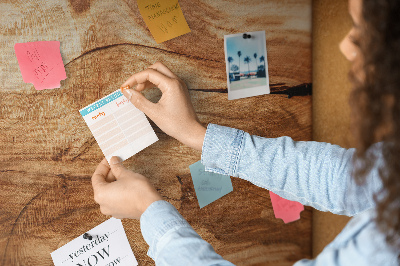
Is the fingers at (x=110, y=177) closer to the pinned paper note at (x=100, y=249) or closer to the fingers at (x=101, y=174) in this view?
the fingers at (x=101, y=174)

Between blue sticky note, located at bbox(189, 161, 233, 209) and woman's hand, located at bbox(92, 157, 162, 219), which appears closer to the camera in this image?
woman's hand, located at bbox(92, 157, 162, 219)

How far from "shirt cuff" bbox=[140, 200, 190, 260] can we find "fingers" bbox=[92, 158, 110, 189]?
6.9 inches

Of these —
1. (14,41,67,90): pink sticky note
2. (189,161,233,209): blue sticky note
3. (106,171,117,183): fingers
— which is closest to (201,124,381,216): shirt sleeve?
(189,161,233,209): blue sticky note

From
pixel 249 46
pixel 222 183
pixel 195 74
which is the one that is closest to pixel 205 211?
pixel 222 183

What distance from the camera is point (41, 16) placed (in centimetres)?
73

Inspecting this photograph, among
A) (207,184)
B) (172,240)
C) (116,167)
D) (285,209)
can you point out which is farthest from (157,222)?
(285,209)

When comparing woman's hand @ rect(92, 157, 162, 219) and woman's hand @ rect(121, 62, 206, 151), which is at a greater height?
woman's hand @ rect(121, 62, 206, 151)

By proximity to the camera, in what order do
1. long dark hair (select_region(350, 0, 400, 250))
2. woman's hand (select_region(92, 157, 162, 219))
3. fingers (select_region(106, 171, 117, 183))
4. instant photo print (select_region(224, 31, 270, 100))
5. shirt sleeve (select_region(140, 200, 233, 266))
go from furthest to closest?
instant photo print (select_region(224, 31, 270, 100)) < fingers (select_region(106, 171, 117, 183)) < woman's hand (select_region(92, 157, 162, 219)) < shirt sleeve (select_region(140, 200, 233, 266)) < long dark hair (select_region(350, 0, 400, 250))

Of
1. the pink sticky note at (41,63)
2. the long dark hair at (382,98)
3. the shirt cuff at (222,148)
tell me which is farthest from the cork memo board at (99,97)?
the long dark hair at (382,98)

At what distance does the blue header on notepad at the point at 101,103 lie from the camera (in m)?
0.77

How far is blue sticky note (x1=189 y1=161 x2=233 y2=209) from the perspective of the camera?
0.91m

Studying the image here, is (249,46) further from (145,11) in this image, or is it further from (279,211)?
(279,211)

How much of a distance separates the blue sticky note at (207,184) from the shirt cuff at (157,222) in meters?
0.27

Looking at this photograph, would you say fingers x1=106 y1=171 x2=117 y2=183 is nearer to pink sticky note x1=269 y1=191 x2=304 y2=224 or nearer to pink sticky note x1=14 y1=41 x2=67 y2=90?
pink sticky note x1=14 y1=41 x2=67 y2=90
